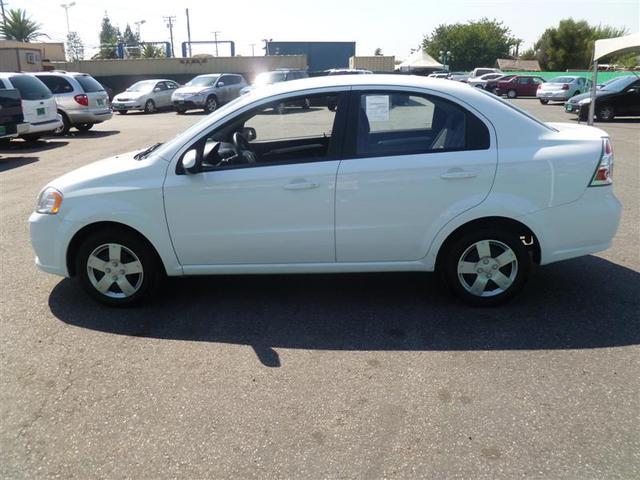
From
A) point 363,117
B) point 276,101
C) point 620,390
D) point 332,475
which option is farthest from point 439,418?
point 276,101

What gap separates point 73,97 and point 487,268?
52.7 feet

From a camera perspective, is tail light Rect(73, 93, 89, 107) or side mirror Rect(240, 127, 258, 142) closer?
side mirror Rect(240, 127, 258, 142)

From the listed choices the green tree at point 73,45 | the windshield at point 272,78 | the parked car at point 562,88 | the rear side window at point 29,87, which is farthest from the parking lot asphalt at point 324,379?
the green tree at point 73,45

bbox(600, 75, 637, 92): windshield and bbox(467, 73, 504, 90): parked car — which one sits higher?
bbox(467, 73, 504, 90): parked car

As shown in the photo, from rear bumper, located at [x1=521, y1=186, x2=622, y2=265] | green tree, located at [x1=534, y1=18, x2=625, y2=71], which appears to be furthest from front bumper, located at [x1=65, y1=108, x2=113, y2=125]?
green tree, located at [x1=534, y1=18, x2=625, y2=71]

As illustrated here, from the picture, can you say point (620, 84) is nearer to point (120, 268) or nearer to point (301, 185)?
point (301, 185)

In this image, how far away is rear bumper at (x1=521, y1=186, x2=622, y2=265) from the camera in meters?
4.25

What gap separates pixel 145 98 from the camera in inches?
1059

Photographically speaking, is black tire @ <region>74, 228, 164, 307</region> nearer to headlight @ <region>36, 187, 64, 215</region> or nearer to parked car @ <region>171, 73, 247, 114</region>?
headlight @ <region>36, 187, 64, 215</region>

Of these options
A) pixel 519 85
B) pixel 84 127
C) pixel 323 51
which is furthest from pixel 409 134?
pixel 323 51

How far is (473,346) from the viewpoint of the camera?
3.89 meters

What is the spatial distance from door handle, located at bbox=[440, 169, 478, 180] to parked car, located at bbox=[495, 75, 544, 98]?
3571 cm

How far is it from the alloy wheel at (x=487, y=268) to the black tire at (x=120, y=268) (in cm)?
237

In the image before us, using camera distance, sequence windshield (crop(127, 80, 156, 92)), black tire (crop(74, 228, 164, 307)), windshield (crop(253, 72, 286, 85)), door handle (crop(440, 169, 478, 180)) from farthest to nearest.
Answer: windshield (crop(127, 80, 156, 92)) < windshield (crop(253, 72, 286, 85)) < black tire (crop(74, 228, 164, 307)) < door handle (crop(440, 169, 478, 180))
